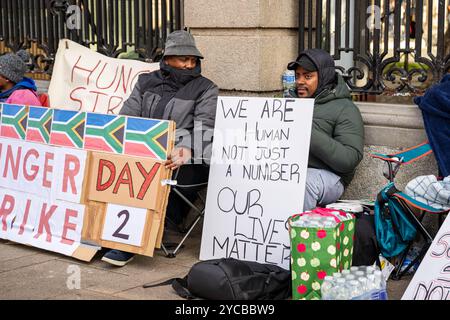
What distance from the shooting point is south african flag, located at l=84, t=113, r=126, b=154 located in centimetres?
614

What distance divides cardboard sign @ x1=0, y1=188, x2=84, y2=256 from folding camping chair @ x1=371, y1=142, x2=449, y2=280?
7.53 feet

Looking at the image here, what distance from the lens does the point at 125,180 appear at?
6074 mm

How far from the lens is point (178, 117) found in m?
6.41

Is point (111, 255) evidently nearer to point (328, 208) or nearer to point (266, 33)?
point (328, 208)

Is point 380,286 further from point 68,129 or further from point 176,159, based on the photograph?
point 68,129

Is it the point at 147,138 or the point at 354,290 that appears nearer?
the point at 354,290

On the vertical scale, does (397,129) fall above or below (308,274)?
above

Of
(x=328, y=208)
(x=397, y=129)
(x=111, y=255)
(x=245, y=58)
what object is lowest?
(x=111, y=255)

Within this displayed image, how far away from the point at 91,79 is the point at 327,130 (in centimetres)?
257

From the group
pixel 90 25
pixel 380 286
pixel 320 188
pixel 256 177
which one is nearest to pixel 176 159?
pixel 256 177

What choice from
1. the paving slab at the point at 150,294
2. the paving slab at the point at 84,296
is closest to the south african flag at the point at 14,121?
the paving slab at the point at 84,296

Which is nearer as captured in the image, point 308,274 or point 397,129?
point 308,274
